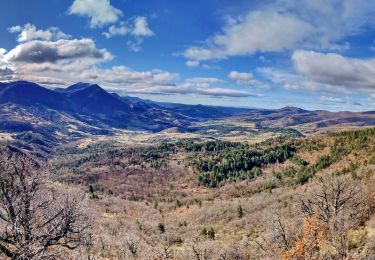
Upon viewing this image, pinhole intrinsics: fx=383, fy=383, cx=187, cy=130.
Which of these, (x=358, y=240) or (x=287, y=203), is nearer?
(x=358, y=240)

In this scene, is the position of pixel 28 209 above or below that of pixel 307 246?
above

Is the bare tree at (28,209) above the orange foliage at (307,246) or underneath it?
above

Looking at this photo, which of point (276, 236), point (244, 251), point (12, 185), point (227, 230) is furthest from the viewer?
point (227, 230)

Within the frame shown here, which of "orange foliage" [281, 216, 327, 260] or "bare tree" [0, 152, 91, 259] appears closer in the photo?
"bare tree" [0, 152, 91, 259]

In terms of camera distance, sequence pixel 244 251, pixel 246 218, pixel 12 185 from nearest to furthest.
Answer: pixel 12 185
pixel 244 251
pixel 246 218

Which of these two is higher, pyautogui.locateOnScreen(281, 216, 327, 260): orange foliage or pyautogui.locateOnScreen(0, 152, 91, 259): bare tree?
pyautogui.locateOnScreen(0, 152, 91, 259): bare tree

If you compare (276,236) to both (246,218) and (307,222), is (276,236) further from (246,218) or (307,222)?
(246,218)

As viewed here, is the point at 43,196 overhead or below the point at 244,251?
overhead

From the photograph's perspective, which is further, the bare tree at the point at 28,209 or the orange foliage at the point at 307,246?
the orange foliage at the point at 307,246

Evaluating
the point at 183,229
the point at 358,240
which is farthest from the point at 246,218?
the point at 358,240

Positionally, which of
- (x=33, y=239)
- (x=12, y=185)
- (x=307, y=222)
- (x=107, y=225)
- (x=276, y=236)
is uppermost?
(x=12, y=185)

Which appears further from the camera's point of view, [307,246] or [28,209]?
[307,246]
